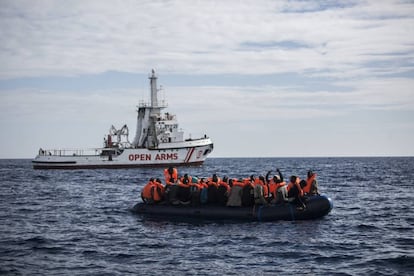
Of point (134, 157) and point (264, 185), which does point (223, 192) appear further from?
point (134, 157)

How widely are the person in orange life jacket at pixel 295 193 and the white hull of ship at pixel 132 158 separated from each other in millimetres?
54054

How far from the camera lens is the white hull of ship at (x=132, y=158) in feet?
258

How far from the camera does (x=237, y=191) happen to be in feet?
82.1

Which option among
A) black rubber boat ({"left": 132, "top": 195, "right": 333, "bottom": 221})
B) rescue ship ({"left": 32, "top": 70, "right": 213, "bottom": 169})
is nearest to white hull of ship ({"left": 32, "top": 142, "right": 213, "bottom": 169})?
rescue ship ({"left": 32, "top": 70, "right": 213, "bottom": 169})

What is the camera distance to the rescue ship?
258 ft

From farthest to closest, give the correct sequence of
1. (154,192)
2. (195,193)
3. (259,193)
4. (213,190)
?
1. (154,192)
2. (195,193)
3. (213,190)
4. (259,193)

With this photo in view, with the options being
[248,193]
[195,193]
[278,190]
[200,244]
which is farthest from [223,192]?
[200,244]

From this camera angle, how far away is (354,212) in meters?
29.1

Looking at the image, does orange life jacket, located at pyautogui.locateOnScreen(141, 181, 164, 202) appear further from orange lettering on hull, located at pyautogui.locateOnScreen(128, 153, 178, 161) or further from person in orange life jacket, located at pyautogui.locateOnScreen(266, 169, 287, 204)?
orange lettering on hull, located at pyautogui.locateOnScreen(128, 153, 178, 161)

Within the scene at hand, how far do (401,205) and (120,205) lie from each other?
660 inches

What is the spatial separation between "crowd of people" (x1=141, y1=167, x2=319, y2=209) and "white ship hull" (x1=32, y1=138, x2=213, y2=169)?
167ft

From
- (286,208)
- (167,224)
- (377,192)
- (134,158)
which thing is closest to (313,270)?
(286,208)

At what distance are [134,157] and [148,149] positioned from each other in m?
2.49

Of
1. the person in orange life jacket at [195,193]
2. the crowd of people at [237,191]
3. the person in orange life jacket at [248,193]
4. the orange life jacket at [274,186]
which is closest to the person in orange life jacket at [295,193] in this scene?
the crowd of people at [237,191]
